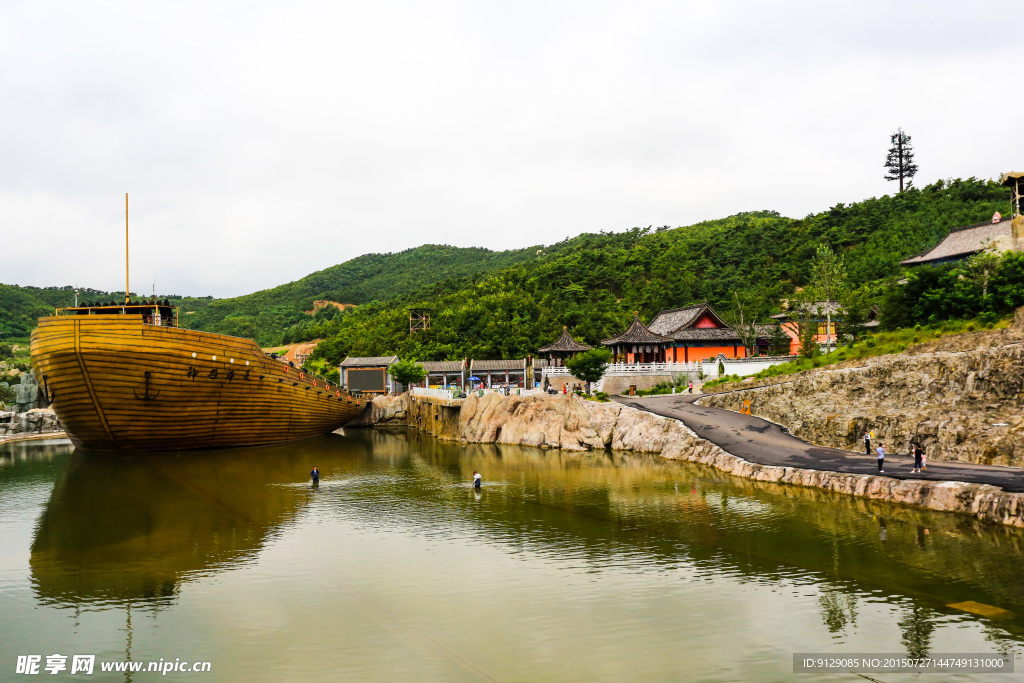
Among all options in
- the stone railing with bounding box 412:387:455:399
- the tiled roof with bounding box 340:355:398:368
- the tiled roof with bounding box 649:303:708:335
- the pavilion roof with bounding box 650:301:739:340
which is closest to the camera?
the stone railing with bounding box 412:387:455:399

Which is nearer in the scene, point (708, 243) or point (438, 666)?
point (438, 666)

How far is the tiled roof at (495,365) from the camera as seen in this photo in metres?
70.7

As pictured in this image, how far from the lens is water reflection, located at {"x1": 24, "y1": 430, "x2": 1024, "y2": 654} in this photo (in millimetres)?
17250

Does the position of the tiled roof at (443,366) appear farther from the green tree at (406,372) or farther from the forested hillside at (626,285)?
the forested hillside at (626,285)

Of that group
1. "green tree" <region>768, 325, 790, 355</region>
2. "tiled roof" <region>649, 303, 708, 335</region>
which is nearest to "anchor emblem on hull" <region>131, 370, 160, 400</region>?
"tiled roof" <region>649, 303, 708, 335</region>

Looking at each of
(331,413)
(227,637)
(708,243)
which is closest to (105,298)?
(331,413)

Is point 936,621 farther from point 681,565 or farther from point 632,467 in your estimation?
point 632,467

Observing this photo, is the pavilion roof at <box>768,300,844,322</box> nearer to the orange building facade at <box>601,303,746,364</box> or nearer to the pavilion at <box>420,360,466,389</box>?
the orange building facade at <box>601,303,746,364</box>

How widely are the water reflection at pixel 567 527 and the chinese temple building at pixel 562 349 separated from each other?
74.1 feet

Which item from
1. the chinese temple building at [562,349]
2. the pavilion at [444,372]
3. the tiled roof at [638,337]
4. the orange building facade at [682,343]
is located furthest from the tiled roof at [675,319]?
the pavilion at [444,372]

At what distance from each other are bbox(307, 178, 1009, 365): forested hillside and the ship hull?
3402 centimetres

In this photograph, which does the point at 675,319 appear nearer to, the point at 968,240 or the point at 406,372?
the point at 968,240

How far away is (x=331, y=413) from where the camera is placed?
56031mm

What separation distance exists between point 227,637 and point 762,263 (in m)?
91.3
